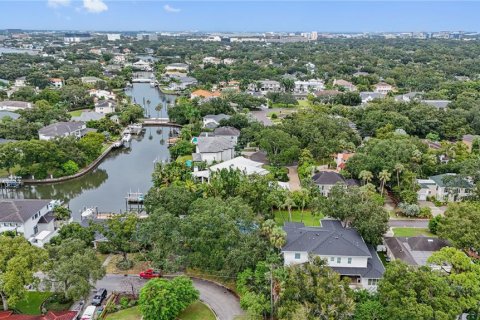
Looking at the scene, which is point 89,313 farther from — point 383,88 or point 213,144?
point 383,88

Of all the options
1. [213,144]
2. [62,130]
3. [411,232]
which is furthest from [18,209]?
[411,232]

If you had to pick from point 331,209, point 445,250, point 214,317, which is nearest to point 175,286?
point 214,317

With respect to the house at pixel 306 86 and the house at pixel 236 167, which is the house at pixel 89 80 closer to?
the house at pixel 306 86

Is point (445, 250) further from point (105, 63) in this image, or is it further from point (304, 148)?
point (105, 63)

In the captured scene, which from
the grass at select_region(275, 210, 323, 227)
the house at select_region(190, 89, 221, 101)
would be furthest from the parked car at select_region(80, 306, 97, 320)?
the house at select_region(190, 89, 221, 101)

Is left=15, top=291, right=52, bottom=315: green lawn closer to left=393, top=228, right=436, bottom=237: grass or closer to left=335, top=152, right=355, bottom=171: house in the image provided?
left=393, top=228, right=436, bottom=237: grass

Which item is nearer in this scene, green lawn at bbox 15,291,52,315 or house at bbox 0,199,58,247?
green lawn at bbox 15,291,52,315
